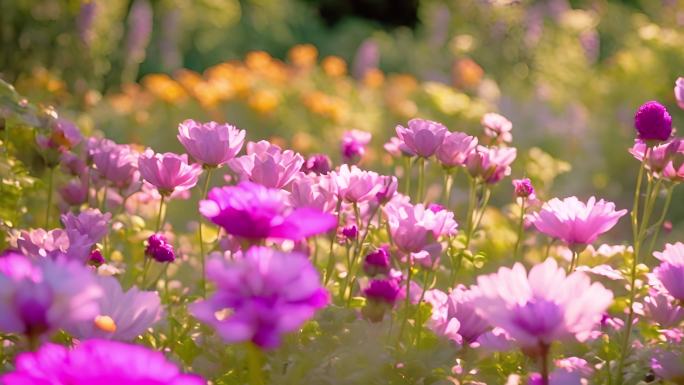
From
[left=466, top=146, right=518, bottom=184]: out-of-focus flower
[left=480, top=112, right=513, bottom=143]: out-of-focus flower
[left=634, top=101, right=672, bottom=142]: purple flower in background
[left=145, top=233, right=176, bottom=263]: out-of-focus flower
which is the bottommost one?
[left=145, top=233, right=176, bottom=263]: out-of-focus flower

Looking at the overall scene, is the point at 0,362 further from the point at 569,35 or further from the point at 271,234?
the point at 569,35

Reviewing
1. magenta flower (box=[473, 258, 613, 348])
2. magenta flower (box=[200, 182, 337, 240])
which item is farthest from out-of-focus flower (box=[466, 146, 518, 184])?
magenta flower (box=[200, 182, 337, 240])

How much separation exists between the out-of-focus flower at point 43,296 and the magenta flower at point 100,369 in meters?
0.07

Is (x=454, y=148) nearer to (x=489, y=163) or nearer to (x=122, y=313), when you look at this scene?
(x=489, y=163)

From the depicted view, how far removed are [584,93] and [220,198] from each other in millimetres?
6952

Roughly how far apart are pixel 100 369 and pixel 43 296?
0.14 meters

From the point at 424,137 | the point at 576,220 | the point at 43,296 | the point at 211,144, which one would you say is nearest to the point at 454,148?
the point at 424,137

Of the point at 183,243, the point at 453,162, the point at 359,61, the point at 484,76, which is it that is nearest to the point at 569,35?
the point at 484,76

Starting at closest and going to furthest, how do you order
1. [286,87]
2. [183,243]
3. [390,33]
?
1. [183,243]
2. [286,87]
3. [390,33]

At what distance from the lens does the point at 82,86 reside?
616 centimetres

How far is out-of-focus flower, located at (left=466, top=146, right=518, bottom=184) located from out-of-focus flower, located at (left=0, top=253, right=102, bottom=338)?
0.99 meters

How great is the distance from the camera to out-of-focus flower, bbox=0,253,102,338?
0.84 meters

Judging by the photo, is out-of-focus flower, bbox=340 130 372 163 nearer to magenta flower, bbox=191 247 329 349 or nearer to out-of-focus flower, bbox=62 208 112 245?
out-of-focus flower, bbox=62 208 112 245

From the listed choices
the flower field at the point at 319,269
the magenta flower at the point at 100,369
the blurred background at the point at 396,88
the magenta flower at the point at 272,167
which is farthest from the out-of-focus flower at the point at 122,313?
→ the blurred background at the point at 396,88
